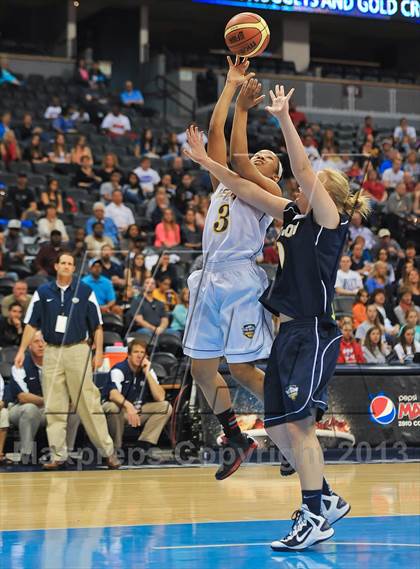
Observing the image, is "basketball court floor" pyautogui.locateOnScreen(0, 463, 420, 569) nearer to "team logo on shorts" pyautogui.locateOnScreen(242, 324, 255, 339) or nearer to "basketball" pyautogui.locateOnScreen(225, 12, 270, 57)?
"team logo on shorts" pyautogui.locateOnScreen(242, 324, 255, 339)

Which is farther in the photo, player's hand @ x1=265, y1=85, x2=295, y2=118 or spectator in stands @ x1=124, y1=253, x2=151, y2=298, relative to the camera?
spectator in stands @ x1=124, y1=253, x2=151, y2=298

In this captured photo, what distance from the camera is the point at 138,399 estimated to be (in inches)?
395

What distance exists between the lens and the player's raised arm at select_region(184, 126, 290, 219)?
577cm

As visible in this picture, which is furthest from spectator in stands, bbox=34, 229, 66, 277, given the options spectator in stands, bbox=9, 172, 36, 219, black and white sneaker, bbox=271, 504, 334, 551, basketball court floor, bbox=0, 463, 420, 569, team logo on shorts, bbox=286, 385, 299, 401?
black and white sneaker, bbox=271, 504, 334, 551

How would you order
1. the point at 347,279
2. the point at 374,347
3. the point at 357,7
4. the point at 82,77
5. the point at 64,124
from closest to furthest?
1. the point at 374,347
2. the point at 347,279
3. the point at 64,124
4. the point at 82,77
5. the point at 357,7

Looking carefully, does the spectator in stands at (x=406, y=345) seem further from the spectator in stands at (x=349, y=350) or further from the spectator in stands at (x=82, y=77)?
the spectator in stands at (x=82, y=77)

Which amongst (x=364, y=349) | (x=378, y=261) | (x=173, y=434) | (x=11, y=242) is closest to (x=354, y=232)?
(x=378, y=261)

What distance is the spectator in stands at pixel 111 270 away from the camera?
12.3 metres

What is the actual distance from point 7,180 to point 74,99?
4581mm

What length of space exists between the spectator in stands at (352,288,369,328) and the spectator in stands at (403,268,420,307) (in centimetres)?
105

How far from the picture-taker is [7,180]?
15883 millimetres

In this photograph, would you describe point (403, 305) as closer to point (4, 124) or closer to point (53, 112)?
point (4, 124)

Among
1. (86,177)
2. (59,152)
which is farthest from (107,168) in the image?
(59,152)

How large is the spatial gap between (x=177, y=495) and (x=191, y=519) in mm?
1142
